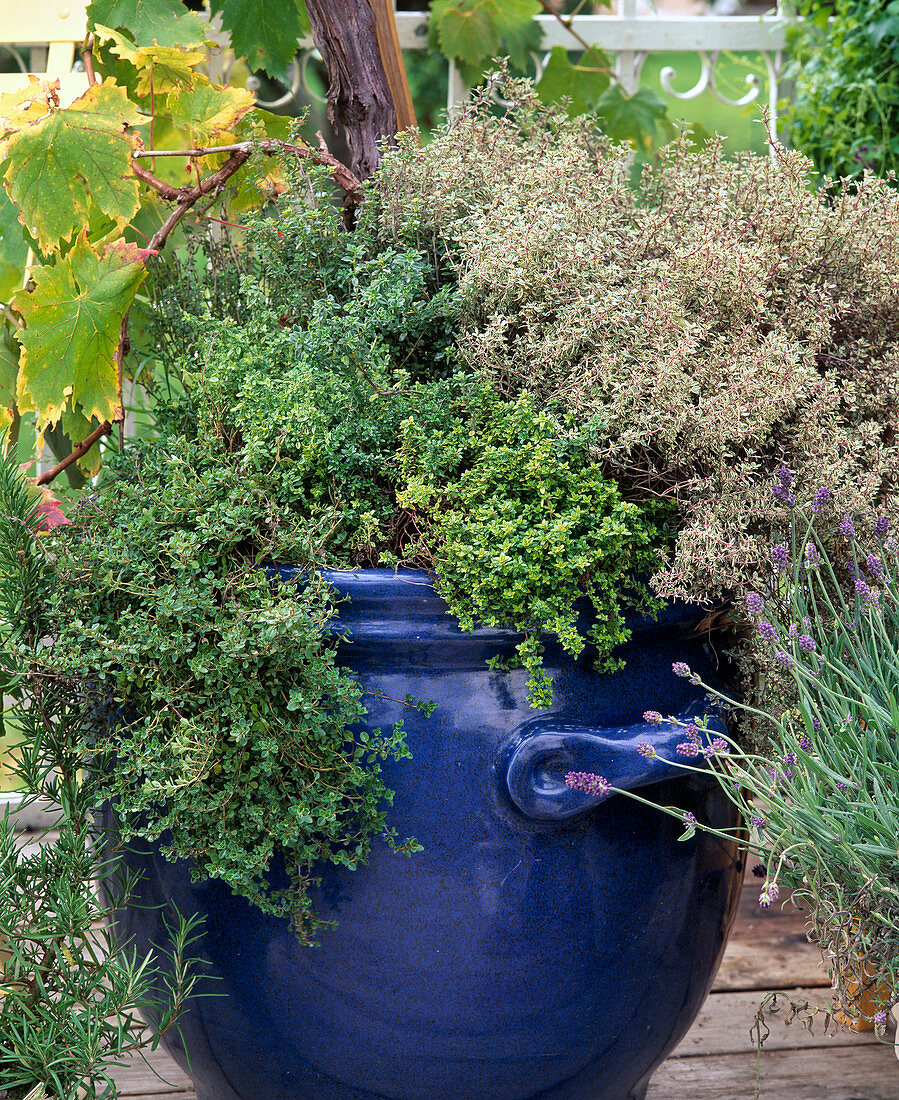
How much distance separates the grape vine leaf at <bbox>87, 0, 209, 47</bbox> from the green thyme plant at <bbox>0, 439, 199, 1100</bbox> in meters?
0.67

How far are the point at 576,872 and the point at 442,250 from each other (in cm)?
68

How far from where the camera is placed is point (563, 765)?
905 mm

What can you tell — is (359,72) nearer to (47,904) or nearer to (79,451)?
(79,451)

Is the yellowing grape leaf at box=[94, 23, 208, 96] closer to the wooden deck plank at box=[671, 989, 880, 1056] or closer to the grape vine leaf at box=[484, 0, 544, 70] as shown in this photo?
the grape vine leaf at box=[484, 0, 544, 70]

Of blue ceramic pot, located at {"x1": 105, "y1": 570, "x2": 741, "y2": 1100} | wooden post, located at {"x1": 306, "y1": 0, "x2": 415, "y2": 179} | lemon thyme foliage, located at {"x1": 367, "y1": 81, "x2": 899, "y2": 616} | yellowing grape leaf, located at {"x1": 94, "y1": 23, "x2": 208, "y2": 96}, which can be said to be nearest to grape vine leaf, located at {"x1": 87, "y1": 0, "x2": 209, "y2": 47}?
yellowing grape leaf, located at {"x1": 94, "y1": 23, "x2": 208, "y2": 96}

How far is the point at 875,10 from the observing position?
2.06m

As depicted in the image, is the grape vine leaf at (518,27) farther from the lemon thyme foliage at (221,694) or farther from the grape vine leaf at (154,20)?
the lemon thyme foliage at (221,694)

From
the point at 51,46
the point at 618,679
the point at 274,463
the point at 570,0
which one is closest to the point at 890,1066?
the point at 618,679

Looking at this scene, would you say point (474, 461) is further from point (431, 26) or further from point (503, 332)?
point (431, 26)

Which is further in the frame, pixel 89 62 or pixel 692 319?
pixel 89 62

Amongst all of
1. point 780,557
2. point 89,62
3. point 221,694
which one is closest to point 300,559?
point 221,694

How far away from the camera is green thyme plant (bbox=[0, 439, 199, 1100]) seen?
0.84 metres

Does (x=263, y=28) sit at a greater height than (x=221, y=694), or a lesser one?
greater

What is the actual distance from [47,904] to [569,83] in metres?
1.83
